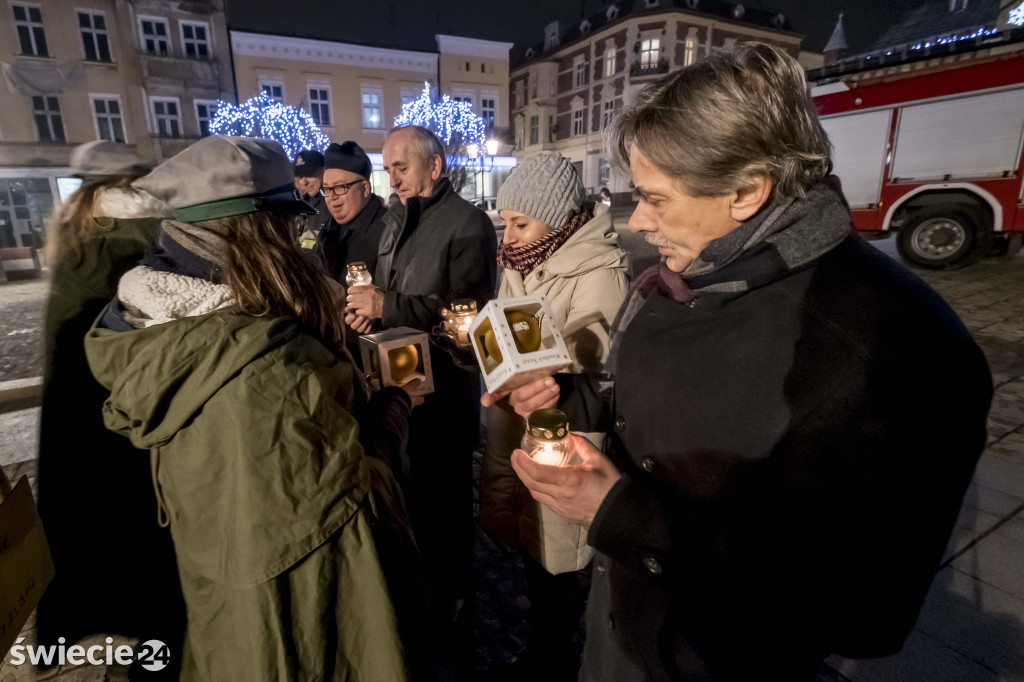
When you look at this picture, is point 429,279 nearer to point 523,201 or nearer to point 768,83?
point 523,201

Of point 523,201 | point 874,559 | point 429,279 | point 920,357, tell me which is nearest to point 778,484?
point 874,559

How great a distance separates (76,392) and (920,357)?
7.95 ft

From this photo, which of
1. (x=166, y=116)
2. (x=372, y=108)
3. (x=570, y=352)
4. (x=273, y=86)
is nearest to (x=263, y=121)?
(x=166, y=116)

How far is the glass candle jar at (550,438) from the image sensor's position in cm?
120

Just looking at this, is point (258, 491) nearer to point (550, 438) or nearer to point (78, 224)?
point (550, 438)

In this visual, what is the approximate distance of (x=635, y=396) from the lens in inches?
53.0

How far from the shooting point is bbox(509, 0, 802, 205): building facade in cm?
3547

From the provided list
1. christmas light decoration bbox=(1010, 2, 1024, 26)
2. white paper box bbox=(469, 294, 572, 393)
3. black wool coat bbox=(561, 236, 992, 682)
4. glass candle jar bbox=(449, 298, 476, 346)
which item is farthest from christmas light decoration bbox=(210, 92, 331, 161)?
christmas light decoration bbox=(1010, 2, 1024, 26)

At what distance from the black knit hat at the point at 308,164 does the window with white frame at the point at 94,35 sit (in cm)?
2610

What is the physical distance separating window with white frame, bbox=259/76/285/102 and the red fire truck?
2777 centimetres

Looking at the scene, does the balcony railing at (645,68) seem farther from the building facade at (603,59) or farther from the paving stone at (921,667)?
the paving stone at (921,667)

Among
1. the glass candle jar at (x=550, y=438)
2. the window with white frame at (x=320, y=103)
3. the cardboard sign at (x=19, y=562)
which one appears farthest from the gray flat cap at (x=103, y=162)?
the window with white frame at (x=320, y=103)

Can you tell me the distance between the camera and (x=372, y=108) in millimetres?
31969

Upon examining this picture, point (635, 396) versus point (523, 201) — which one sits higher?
point (523, 201)
